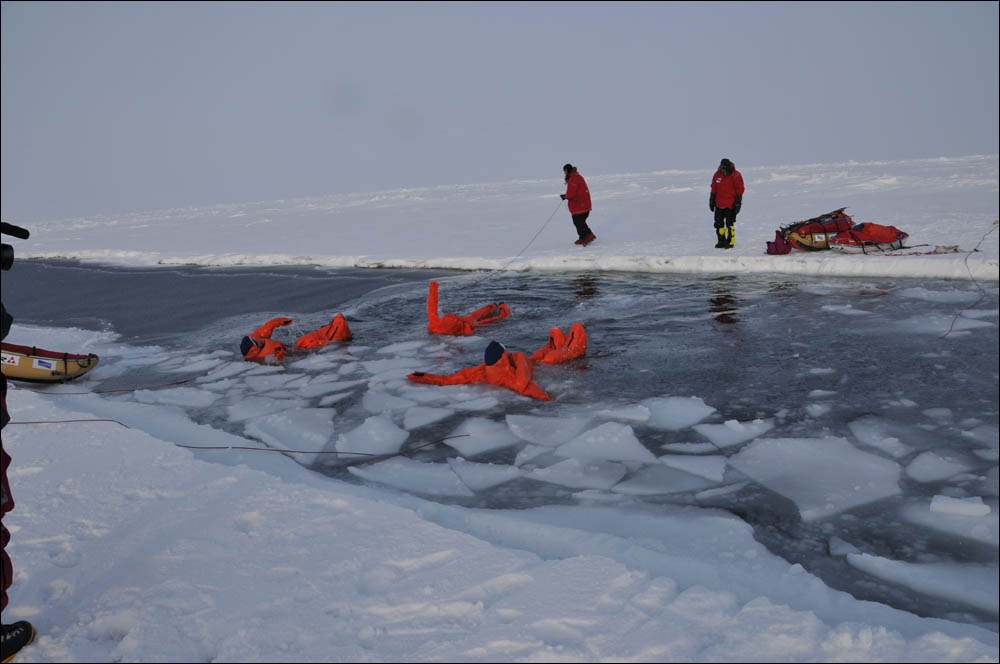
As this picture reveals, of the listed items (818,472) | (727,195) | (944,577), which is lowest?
(944,577)

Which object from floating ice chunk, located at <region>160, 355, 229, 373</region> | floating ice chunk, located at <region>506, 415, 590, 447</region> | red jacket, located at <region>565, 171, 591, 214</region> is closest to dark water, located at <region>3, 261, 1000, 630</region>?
floating ice chunk, located at <region>506, 415, 590, 447</region>

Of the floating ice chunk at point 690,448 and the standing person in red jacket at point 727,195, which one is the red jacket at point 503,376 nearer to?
the floating ice chunk at point 690,448

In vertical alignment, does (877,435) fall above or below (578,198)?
below

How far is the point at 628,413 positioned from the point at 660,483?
0.89m

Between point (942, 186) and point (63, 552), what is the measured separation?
17948 millimetres

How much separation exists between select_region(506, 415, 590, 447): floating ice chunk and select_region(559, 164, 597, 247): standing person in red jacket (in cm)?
715

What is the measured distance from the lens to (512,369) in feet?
15.1

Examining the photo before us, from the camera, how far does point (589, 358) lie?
5.14 m

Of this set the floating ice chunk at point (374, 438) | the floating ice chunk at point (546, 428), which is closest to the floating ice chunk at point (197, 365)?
the floating ice chunk at point (374, 438)

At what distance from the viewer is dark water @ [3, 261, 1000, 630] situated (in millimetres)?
2629

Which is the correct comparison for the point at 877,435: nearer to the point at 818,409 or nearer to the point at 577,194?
the point at 818,409

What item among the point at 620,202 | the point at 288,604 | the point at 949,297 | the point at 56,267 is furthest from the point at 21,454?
the point at 620,202

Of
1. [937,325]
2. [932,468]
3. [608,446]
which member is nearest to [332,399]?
[608,446]

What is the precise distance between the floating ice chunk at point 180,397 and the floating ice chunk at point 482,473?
2342 millimetres
